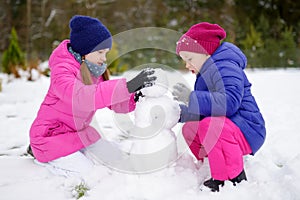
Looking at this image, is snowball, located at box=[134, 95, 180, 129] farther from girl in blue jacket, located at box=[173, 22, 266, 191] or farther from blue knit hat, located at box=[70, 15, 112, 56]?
blue knit hat, located at box=[70, 15, 112, 56]

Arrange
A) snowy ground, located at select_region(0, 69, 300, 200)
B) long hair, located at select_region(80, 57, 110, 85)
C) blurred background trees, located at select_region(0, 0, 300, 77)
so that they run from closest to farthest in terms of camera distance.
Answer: snowy ground, located at select_region(0, 69, 300, 200), long hair, located at select_region(80, 57, 110, 85), blurred background trees, located at select_region(0, 0, 300, 77)

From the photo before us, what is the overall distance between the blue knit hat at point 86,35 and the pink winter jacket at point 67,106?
0.09m

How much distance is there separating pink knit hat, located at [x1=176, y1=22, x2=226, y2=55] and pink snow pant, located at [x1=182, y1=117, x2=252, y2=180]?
0.43 m

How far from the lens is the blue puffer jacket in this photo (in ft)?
5.38

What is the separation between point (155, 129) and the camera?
1.80 metres

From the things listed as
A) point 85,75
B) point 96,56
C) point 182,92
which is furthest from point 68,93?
point 182,92

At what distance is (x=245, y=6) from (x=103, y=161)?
47.2 feet

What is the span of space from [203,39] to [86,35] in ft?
2.40

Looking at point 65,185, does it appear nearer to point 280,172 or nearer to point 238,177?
point 238,177

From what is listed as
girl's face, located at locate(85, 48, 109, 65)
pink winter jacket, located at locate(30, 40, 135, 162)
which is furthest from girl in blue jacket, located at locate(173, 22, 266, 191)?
girl's face, located at locate(85, 48, 109, 65)

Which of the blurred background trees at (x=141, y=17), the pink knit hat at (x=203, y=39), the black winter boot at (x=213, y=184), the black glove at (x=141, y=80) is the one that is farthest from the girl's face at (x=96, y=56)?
the blurred background trees at (x=141, y=17)

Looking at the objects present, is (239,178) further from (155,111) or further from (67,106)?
(67,106)

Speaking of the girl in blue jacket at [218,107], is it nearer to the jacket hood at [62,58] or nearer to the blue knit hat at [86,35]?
the blue knit hat at [86,35]

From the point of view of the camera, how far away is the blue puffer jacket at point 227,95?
1.64 meters
